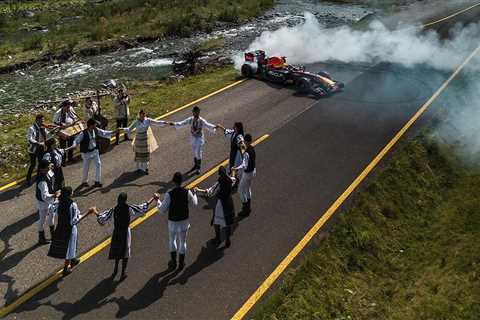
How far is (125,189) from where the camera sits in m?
14.5

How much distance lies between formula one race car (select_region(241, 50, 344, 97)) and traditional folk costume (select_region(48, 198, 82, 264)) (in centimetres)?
1444

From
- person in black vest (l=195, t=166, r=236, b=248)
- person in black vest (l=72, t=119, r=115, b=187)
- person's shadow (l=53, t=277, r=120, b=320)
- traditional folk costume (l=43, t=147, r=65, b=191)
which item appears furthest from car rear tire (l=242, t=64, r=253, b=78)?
person's shadow (l=53, t=277, r=120, b=320)

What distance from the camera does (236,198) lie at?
14.3 m

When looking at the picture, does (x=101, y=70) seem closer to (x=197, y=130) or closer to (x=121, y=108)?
(x=121, y=108)

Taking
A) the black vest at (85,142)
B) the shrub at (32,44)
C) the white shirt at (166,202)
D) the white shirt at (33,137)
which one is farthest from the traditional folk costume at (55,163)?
the shrub at (32,44)

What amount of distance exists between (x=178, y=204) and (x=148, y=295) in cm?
205

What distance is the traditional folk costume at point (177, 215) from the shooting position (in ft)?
35.0

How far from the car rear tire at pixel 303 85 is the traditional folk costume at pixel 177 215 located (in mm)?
13049

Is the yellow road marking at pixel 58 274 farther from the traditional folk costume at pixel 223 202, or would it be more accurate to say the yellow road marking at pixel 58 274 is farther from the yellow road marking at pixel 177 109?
the yellow road marking at pixel 177 109

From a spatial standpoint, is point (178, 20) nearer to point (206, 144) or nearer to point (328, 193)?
point (206, 144)

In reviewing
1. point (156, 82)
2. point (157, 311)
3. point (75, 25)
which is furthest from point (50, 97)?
point (157, 311)

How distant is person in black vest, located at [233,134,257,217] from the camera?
509 inches

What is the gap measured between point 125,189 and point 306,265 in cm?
613

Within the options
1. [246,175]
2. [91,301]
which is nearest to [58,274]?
[91,301]
